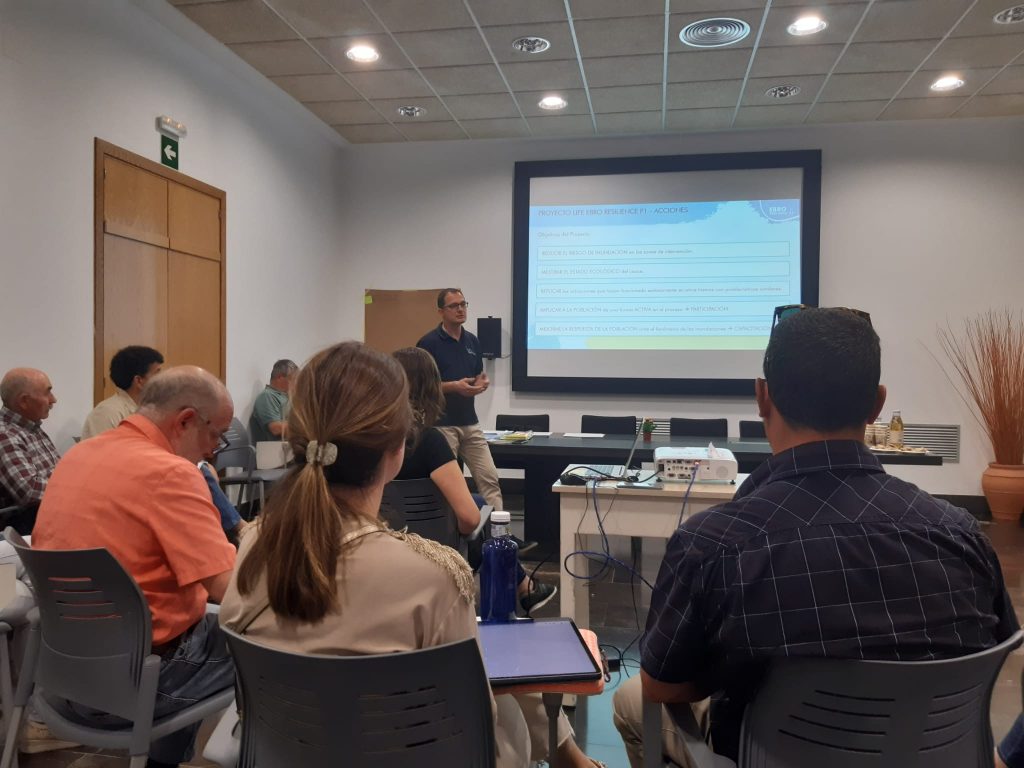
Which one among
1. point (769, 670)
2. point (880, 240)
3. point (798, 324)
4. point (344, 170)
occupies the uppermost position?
point (344, 170)

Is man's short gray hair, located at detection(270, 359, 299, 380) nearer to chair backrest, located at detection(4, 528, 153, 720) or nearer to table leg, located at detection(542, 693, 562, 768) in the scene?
chair backrest, located at detection(4, 528, 153, 720)

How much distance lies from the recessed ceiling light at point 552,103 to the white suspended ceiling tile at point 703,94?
785 mm

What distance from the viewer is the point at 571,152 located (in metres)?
6.15

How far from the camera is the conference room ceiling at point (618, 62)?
12.7 feet

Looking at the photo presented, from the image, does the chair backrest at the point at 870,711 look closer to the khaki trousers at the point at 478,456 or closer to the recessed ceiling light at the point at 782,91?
the khaki trousers at the point at 478,456

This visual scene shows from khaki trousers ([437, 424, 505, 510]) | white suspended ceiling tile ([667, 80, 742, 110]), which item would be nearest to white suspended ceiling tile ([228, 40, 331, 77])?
white suspended ceiling tile ([667, 80, 742, 110])

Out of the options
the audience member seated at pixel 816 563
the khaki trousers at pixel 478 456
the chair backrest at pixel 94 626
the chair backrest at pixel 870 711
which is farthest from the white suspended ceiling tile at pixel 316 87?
the chair backrest at pixel 870 711

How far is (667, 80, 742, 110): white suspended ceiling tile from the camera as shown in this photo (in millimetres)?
4867

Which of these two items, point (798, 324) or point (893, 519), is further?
point (798, 324)

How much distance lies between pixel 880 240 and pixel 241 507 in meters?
5.40

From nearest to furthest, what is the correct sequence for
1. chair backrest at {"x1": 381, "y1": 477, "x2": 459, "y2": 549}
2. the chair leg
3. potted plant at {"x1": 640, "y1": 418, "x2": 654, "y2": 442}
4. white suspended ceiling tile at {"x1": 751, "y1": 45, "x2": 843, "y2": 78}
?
the chair leg, chair backrest at {"x1": 381, "y1": 477, "x2": 459, "y2": 549}, potted plant at {"x1": 640, "y1": 418, "x2": 654, "y2": 442}, white suspended ceiling tile at {"x1": 751, "y1": 45, "x2": 843, "y2": 78}

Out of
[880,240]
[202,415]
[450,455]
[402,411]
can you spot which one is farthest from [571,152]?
[402,411]

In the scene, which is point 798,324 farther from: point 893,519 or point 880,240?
point 880,240

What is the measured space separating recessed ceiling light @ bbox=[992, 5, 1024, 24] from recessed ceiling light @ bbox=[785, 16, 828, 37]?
0.92 m
